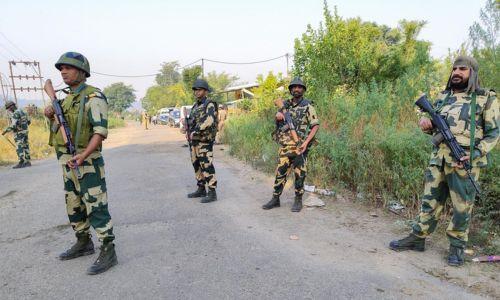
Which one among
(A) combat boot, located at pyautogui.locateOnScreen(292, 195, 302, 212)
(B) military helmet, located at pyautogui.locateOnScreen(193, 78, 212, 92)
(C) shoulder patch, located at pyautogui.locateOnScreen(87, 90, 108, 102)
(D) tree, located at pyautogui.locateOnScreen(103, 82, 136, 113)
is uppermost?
(D) tree, located at pyautogui.locateOnScreen(103, 82, 136, 113)

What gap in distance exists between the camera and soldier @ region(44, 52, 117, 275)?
9.90 ft

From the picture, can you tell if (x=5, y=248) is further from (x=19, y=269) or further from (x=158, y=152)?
(x=158, y=152)

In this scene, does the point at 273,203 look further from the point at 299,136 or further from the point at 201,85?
the point at 201,85

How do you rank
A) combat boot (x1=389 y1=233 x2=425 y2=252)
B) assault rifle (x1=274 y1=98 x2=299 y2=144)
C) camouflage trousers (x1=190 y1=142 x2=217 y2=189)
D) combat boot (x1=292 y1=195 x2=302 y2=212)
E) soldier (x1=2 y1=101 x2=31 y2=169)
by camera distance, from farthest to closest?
soldier (x1=2 y1=101 x2=31 y2=169), camouflage trousers (x1=190 y1=142 x2=217 y2=189), combat boot (x1=292 y1=195 x2=302 y2=212), assault rifle (x1=274 y1=98 x2=299 y2=144), combat boot (x1=389 y1=233 x2=425 y2=252)

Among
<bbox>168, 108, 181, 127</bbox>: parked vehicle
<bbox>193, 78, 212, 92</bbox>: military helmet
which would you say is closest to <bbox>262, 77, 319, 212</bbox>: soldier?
<bbox>193, 78, 212, 92</bbox>: military helmet

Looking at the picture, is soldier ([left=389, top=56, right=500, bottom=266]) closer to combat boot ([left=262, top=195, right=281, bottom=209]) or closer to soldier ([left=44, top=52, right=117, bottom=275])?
combat boot ([left=262, top=195, right=281, bottom=209])

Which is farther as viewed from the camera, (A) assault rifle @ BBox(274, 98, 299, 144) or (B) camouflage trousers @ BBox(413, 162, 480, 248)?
(A) assault rifle @ BBox(274, 98, 299, 144)

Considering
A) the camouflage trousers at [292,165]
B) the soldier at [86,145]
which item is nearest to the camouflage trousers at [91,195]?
the soldier at [86,145]

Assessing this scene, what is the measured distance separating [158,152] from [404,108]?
730cm

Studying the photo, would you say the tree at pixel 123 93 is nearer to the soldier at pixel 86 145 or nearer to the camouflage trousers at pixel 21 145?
the camouflage trousers at pixel 21 145

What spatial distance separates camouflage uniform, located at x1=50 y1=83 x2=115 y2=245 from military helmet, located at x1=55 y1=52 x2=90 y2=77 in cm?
16

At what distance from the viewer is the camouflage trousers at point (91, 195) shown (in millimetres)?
3070

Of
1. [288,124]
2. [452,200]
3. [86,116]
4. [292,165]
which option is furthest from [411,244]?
[86,116]

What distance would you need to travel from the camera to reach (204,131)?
509 cm
